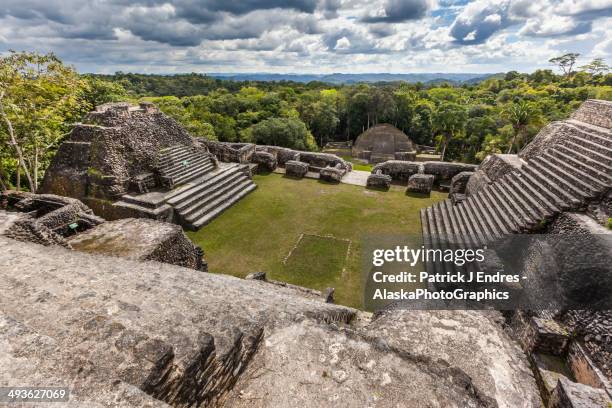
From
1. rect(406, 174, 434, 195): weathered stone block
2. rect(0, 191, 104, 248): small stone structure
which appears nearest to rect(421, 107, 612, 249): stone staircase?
rect(406, 174, 434, 195): weathered stone block

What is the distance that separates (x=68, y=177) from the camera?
11945 mm

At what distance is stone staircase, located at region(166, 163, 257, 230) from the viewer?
11.3m

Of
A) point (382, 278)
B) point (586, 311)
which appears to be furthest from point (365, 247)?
point (586, 311)

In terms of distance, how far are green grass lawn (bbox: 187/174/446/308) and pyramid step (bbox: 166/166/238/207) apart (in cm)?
157

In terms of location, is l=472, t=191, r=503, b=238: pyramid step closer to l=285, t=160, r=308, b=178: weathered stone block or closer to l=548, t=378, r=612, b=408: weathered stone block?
l=548, t=378, r=612, b=408: weathered stone block

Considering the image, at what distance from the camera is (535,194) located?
31.3 feet

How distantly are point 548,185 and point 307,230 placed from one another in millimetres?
8270

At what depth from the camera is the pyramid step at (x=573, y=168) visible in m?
8.30

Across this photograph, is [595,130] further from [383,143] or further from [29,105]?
[383,143]

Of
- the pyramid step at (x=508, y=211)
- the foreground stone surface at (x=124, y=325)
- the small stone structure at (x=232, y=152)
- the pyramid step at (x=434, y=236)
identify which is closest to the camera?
the foreground stone surface at (x=124, y=325)

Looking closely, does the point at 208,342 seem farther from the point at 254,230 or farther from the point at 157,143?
the point at 157,143

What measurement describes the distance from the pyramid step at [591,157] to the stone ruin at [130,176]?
13.0 m

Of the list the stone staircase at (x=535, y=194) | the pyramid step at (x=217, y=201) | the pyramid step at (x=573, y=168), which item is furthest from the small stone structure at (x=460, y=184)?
the pyramid step at (x=217, y=201)

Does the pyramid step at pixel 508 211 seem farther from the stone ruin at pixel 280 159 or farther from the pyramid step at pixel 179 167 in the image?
the pyramid step at pixel 179 167
